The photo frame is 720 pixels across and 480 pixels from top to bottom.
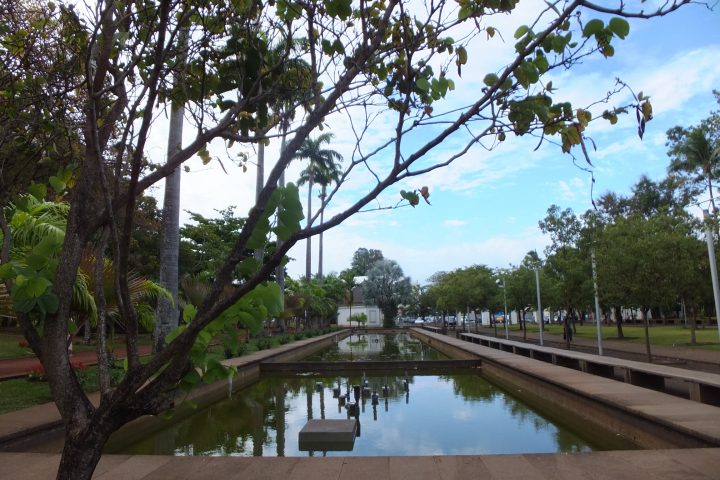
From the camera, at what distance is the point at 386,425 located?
30.9 feet

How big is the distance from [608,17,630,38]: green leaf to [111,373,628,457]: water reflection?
6.23 metres

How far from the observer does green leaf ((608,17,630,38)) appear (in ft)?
9.94

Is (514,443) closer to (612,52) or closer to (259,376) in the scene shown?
(612,52)

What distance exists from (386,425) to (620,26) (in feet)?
25.7

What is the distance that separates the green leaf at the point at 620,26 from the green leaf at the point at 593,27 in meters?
0.05

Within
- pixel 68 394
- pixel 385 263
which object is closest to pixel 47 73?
pixel 68 394

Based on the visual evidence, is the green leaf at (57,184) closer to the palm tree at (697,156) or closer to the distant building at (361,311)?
the palm tree at (697,156)

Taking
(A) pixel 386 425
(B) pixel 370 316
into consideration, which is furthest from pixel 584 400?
(B) pixel 370 316

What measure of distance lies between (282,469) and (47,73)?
14.9 feet

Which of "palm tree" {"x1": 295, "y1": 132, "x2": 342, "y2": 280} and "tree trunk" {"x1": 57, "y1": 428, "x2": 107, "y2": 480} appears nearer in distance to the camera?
"tree trunk" {"x1": 57, "y1": 428, "x2": 107, "y2": 480}

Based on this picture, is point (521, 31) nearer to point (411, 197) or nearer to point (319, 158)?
point (411, 197)

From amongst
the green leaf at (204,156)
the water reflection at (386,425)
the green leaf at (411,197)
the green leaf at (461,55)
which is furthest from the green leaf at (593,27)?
the water reflection at (386,425)

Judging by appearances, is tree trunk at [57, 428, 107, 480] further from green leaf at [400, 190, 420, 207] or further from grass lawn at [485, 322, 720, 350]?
grass lawn at [485, 322, 720, 350]

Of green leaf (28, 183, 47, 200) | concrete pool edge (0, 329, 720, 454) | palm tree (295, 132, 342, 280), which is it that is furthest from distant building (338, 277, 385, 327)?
green leaf (28, 183, 47, 200)
